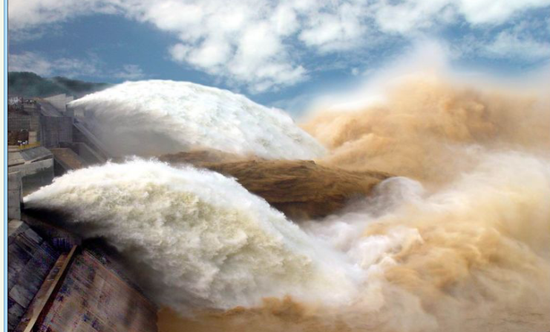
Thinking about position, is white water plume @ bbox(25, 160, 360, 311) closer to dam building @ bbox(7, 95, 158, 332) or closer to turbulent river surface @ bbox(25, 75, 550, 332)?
turbulent river surface @ bbox(25, 75, 550, 332)

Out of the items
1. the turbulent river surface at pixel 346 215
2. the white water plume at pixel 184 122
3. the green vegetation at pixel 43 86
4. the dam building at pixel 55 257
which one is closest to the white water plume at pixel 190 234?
the turbulent river surface at pixel 346 215

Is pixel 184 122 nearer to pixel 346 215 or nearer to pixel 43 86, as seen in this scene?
pixel 43 86

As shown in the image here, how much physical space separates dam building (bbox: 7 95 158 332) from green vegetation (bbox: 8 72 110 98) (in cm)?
6

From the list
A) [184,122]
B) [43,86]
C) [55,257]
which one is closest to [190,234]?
[55,257]

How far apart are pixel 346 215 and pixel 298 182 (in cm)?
60

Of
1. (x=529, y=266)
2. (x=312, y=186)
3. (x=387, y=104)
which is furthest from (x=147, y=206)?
(x=529, y=266)

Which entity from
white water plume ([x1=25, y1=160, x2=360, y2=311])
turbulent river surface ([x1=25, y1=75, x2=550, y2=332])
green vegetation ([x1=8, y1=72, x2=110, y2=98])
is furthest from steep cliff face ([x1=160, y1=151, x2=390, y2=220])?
green vegetation ([x1=8, y1=72, x2=110, y2=98])

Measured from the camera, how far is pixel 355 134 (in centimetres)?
549

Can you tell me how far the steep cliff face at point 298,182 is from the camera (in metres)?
4.59

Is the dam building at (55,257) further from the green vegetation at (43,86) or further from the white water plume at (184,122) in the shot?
the white water plume at (184,122)

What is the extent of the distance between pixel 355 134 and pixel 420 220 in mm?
1143

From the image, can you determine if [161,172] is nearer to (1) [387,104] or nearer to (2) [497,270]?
(1) [387,104]

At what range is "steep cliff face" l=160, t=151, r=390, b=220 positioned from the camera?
4.59 m

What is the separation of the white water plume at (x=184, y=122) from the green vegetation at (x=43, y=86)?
0.08m
